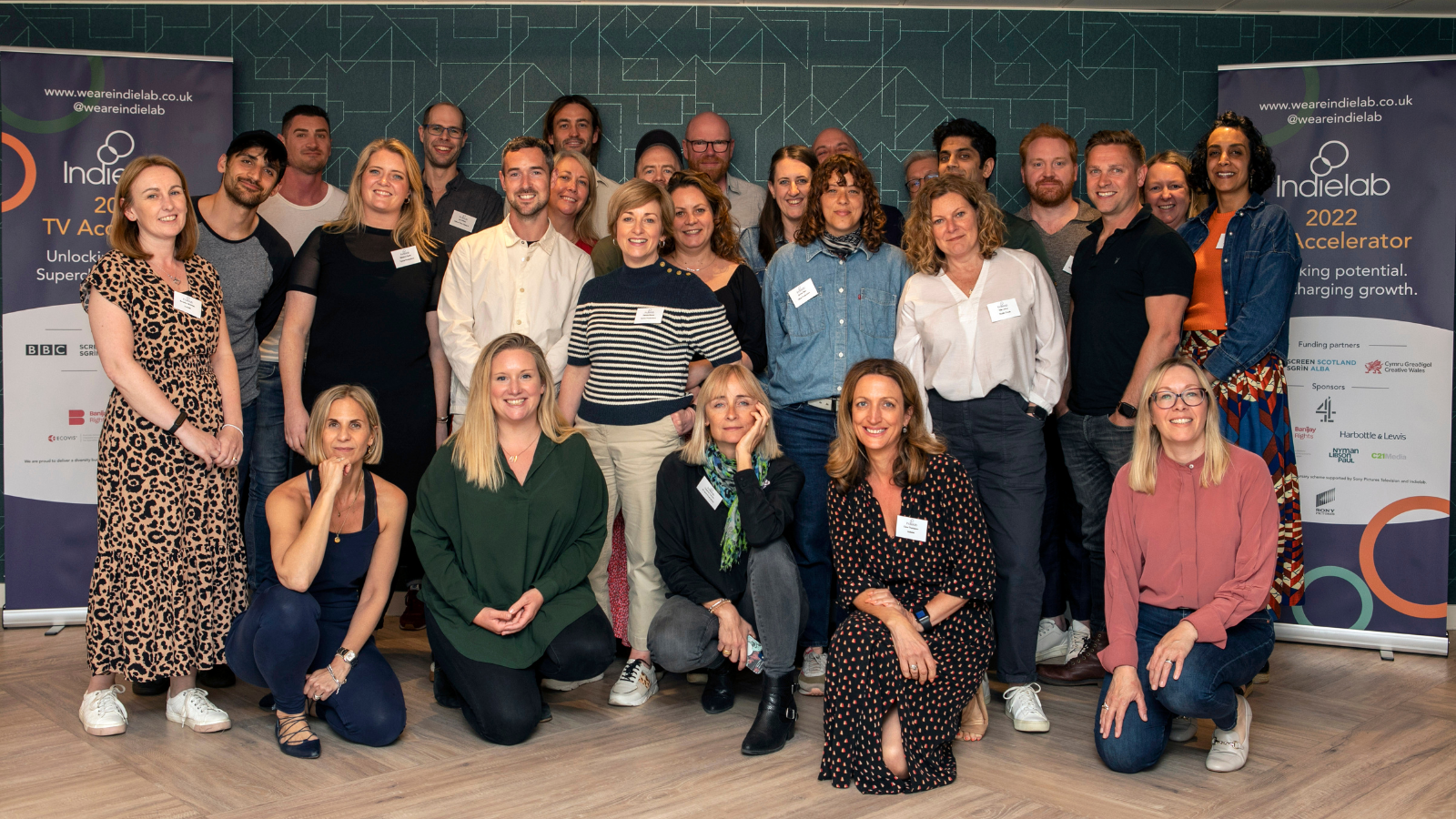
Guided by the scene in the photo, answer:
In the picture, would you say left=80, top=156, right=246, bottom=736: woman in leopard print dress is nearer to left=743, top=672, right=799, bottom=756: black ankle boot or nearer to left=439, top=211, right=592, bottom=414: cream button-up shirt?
left=439, top=211, right=592, bottom=414: cream button-up shirt

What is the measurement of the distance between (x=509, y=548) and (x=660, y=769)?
754 mm

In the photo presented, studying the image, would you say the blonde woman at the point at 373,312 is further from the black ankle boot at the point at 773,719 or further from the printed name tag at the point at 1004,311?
the printed name tag at the point at 1004,311

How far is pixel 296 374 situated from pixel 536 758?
1.56 meters

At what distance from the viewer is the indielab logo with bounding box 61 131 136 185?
4352mm

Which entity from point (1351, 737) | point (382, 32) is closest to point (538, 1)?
point (382, 32)

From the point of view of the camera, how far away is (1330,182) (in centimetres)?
429

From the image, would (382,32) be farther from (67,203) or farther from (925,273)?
(925,273)

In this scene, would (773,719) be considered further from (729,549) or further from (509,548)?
(509,548)

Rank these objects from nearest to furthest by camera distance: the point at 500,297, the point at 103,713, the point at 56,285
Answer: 1. the point at 103,713
2. the point at 500,297
3. the point at 56,285

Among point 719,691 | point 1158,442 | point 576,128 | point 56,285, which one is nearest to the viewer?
point 1158,442

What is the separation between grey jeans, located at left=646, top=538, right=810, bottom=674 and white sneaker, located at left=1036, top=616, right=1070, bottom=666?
98 cm

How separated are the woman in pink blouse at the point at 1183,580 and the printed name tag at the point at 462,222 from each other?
104 inches

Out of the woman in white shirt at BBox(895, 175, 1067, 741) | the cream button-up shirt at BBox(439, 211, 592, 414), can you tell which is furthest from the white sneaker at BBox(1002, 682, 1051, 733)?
the cream button-up shirt at BBox(439, 211, 592, 414)

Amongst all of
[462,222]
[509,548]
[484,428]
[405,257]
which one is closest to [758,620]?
[509,548]
